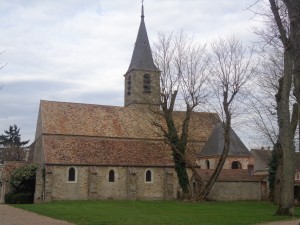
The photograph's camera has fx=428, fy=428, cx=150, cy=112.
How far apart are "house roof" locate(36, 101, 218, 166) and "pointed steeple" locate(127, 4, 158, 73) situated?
6.03 meters

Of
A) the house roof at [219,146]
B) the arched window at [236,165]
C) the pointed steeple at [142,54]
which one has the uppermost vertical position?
the pointed steeple at [142,54]

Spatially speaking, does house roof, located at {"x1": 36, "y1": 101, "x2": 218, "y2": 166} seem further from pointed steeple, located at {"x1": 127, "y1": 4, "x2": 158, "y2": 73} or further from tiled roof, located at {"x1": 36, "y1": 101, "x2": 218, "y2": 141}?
pointed steeple, located at {"x1": 127, "y1": 4, "x2": 158, "y2": 73}

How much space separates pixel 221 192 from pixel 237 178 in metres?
2.06

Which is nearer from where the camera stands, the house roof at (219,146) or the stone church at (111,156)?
the stone church at (111,156)

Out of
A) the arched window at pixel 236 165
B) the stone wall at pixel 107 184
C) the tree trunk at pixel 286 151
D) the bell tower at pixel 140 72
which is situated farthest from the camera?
the bell tower at pixel 140 72

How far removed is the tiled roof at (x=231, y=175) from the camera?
132 feet

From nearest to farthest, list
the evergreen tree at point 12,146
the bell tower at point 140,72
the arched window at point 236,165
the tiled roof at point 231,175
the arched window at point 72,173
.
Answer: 1. the arched window at point 72,173
2. the tiled roof at point 231,175
3. the arched window at point 236,165
4. the bell tower at point 140,72
5. the evergreen tree at point 12,146

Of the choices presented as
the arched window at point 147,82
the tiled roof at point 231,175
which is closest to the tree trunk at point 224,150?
the tiled roof at point 231,175

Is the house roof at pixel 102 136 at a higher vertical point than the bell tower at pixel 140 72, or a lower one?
lower

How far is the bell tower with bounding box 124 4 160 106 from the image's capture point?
166 feet

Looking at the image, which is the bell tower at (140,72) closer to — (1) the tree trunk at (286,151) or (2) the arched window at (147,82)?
(2) the arched window at (147,82)

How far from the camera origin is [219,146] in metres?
44.1

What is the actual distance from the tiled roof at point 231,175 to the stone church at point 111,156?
0.31ft

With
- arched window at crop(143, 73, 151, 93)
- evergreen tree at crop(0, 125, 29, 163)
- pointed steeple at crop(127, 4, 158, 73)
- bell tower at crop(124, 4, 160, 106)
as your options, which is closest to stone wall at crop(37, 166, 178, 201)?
bell tower at crop(124, 4, 160, 106)
